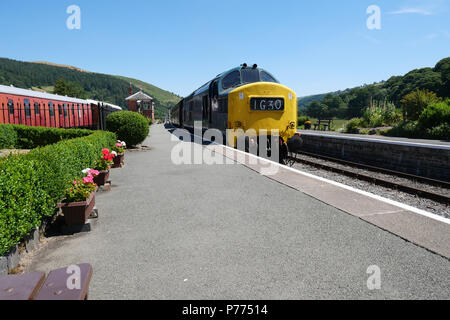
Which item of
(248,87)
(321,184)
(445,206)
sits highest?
(248,87)

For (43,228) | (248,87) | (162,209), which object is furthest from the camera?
(248,87)

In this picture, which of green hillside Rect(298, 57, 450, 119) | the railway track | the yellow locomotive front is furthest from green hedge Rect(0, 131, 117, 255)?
green hillside Rect(298, 57, 450, 119)

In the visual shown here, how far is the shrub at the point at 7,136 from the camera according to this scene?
12953 mm

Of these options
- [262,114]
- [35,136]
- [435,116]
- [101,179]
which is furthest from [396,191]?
[435,116]

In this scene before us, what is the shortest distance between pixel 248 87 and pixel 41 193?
8.24m

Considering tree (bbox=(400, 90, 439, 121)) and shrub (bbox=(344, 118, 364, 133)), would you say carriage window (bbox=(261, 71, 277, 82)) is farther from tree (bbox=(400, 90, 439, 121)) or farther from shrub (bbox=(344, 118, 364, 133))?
shrub (bbox=(344, 118, 364, 133))

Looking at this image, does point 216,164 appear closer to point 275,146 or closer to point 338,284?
point 275,146

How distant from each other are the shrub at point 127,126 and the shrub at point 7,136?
14.0ft

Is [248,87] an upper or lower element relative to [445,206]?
upper

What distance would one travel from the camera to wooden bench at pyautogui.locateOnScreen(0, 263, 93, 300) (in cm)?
207

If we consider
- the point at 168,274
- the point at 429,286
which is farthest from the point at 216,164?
the point at 429,286

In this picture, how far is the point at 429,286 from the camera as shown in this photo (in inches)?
116
